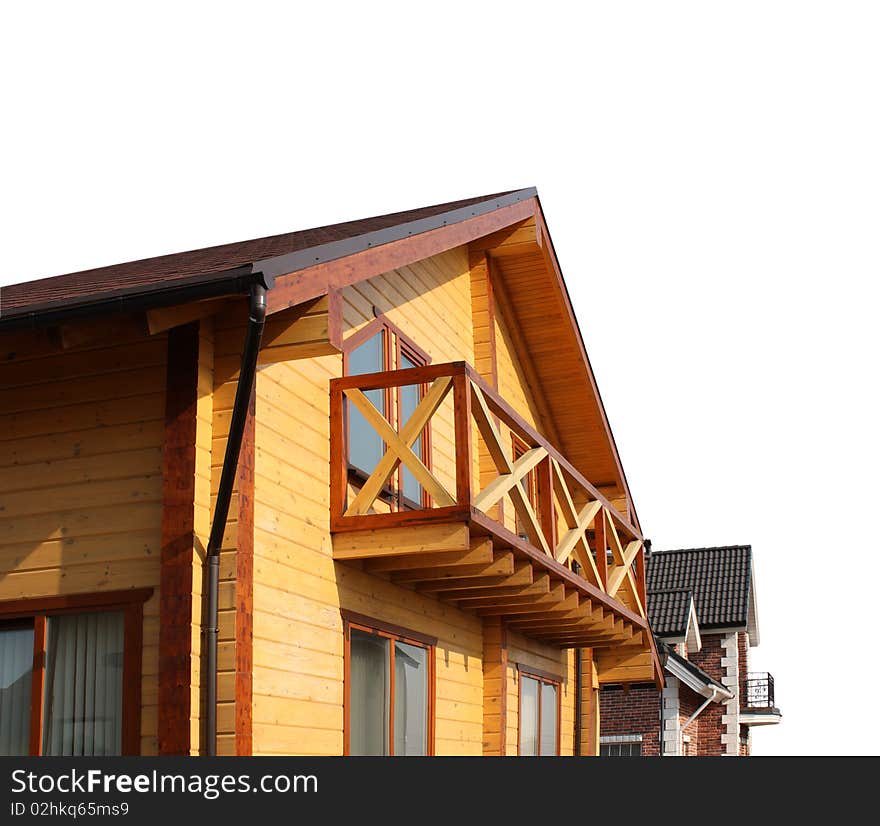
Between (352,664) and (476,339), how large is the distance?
5376 mm

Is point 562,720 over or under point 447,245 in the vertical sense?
under

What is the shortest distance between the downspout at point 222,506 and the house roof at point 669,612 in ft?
71.1

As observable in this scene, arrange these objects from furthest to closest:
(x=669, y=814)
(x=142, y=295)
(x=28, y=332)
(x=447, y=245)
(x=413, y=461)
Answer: (x=447, y=245)
(x=413, y=461)
(x=28, y=332)
(x=142, y=295)
(x=669, y=814)

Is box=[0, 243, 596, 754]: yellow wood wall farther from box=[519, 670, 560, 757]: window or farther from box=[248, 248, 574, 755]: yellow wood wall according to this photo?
box=[519, 670, 560, 757]: window

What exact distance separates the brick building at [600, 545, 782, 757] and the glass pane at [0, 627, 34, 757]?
55.2 feet

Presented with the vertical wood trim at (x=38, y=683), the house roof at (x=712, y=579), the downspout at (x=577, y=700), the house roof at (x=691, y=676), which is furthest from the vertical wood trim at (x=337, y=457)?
the house roof at (x=712, y=579)

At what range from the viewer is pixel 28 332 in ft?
26.3

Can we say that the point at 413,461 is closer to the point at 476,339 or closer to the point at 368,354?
the point at 368,354

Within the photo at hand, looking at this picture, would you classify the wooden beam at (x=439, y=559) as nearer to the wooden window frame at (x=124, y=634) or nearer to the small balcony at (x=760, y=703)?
the wooden window frame at (x=124, y=634)

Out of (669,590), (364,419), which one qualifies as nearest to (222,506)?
(364,419)

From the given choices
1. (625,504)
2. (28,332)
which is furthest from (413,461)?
(625,504)

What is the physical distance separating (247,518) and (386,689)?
2606 millimetres

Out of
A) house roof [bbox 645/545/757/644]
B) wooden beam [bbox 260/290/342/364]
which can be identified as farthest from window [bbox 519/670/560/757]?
house roof [bbox 645/545/757/644]

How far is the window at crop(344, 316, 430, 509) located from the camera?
34.1ft
